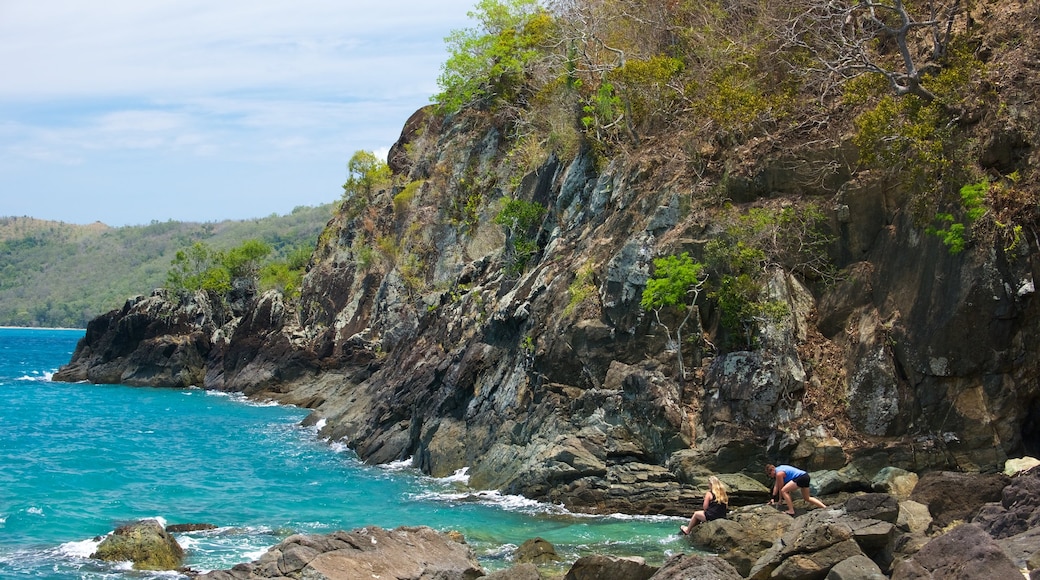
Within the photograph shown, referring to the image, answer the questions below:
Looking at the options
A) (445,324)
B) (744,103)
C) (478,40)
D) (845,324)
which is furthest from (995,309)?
(478,40)

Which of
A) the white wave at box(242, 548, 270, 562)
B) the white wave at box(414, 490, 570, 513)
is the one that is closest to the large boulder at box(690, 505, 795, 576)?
the white wave at box(414, 490, 570, 513)

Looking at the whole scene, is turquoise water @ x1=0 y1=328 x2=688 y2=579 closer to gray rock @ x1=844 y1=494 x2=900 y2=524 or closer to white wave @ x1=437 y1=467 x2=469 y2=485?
white wave @ x1=437 y1=467 x2=469 y2=485

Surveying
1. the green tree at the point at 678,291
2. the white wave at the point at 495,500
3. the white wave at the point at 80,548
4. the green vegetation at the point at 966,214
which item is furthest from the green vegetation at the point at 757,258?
the white wave at the point at 80,548

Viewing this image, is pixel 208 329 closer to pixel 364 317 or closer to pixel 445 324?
pixel 364 317

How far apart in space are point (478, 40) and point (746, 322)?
25.2 meters

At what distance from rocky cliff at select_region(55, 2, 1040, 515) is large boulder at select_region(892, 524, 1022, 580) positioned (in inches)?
242

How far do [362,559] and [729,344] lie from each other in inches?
370

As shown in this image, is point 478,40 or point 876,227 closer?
point 876,227

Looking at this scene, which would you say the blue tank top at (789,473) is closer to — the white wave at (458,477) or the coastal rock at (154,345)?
the white wave at (458,477)

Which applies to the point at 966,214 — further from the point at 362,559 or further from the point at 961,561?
the point at 362,559

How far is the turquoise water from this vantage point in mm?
16688

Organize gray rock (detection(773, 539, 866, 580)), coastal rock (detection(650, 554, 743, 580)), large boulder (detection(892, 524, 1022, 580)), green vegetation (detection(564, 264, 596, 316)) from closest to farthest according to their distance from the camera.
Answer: large boulder (detection(892, 524, 1022, 580))
coastal rock (detection(650, 554, 743, 580))
gray rock (detection(773, 539, 866, 580))
green vegetation (detection(564, 264, 596, 316))

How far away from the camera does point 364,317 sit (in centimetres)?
5028

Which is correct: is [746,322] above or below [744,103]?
below
